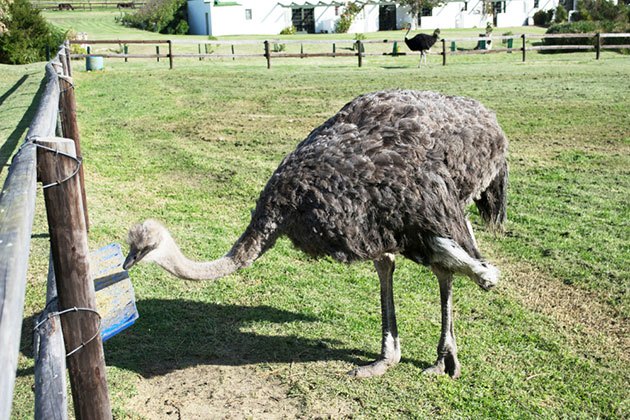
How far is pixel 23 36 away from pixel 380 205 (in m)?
26.7

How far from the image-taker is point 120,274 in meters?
4.73

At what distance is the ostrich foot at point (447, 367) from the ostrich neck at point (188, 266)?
1.50 meters

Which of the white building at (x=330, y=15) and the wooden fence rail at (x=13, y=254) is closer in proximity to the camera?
the wooden fence rail at (x=13, y=254)

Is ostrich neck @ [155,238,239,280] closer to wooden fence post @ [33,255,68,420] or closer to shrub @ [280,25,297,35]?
wooden fence post @ [33,255,68,420]

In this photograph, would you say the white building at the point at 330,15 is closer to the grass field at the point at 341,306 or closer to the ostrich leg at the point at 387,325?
the grass field at the point at 341,306

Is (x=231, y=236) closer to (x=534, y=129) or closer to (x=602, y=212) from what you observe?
(x=602, y=212)

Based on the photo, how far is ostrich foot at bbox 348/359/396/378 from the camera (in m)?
4.98

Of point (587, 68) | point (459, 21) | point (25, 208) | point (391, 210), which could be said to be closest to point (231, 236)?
point (391, 210)

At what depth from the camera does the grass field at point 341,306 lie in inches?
186

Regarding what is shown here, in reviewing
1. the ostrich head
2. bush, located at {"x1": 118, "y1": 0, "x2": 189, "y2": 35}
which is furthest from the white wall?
the ostrich head

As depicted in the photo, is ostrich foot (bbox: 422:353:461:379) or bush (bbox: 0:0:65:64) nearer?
ostrich foot (bbox: 422:353:461:379)

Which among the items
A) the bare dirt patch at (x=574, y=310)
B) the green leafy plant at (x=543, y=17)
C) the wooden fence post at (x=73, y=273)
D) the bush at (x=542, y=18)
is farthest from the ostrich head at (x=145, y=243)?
the bush at (x=542, y=18)

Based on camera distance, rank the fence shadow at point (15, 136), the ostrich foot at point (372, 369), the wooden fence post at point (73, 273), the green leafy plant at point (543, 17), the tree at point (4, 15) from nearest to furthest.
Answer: the wooden fence post at point (73, 273), the ostrich foot at point (372, 369), the fence shadow at point (15, 136), the tree at point (4, 15), the green leafy plant at point (543, 17)

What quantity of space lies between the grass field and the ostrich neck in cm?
79
